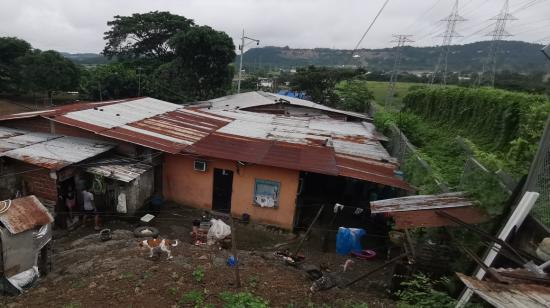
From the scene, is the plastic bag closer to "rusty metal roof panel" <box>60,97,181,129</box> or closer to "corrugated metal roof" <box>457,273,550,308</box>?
"rusty metal roof panel" <box>60,97,181,129</box>

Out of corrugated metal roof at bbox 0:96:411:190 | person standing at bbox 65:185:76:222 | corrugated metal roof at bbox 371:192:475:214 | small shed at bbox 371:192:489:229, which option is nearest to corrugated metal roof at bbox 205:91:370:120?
corrugated metal roof at bbox 0:96:411:190

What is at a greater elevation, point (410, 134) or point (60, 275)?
point (410, 134)

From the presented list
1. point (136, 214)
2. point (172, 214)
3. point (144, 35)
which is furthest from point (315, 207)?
point (144, 35)

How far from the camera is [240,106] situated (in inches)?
1094

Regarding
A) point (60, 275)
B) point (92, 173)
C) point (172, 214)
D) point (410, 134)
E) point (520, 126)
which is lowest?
point (172, 214)

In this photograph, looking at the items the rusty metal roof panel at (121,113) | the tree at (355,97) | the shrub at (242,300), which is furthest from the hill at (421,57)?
the rusty metal roof panel at (121,113)

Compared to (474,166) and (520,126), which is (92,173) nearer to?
(474,166)

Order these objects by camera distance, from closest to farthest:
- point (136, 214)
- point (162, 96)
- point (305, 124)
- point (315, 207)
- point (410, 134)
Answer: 1. point (136, 214)
2. point (315, 207)
3. point (410, 134)
4. point (305, 124)
5. point (162, 96)

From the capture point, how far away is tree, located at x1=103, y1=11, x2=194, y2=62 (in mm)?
47438

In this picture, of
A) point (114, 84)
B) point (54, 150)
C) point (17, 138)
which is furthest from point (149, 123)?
point (114, 84)

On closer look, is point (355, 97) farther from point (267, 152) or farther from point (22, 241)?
point (22, 241)

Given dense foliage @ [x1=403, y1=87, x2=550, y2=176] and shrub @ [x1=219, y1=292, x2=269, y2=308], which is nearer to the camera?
shrub @ [x1=219, y1=292, x2=269, y2=308]

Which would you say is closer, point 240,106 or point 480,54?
point 240,106

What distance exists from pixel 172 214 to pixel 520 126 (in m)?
13.9
